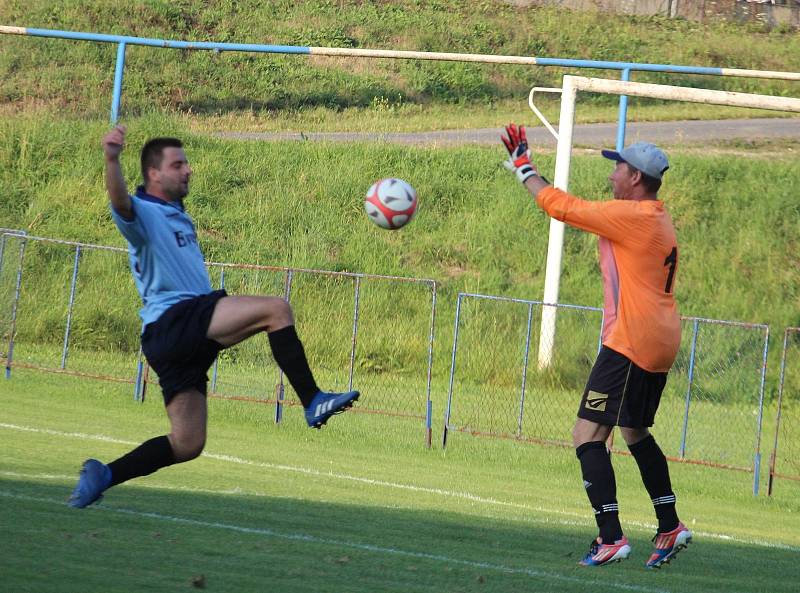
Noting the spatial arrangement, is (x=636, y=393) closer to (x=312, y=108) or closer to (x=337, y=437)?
(x=337, y=437)

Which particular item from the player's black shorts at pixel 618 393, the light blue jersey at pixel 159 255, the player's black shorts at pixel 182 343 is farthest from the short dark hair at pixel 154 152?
the player's black shorts at pixel 618 393

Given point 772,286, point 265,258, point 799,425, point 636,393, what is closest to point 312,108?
point 265,258

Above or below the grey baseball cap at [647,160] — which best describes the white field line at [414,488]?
below

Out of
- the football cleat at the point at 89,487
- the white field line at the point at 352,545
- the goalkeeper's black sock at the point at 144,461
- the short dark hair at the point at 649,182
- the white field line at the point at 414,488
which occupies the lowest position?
the white field line at the point at 414,488

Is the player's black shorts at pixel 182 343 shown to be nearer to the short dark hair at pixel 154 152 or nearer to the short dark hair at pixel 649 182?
the short dark hair at pixel 154 152

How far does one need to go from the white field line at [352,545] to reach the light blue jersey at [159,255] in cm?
150

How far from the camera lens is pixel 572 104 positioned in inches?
693

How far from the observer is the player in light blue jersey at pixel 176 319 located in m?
6.96

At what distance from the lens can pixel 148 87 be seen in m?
28.7

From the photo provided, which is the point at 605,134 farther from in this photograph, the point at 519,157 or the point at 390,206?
the point at 519,157

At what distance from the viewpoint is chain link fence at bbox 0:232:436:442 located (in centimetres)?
1772

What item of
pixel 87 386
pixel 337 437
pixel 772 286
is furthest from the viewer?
pixel 772 286

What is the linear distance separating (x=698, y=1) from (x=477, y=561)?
35.9m

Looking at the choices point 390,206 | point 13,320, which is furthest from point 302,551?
point 13,320
